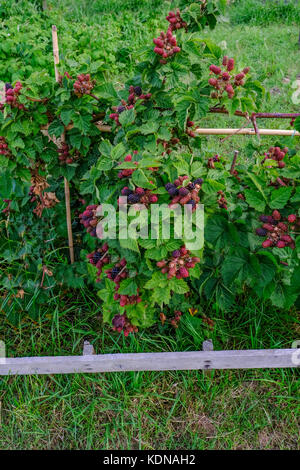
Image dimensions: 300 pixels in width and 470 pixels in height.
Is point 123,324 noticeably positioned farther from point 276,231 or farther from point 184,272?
point 276,231

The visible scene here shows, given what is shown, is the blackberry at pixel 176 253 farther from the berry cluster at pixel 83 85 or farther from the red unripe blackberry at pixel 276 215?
the berry cluster at pixel 83 85

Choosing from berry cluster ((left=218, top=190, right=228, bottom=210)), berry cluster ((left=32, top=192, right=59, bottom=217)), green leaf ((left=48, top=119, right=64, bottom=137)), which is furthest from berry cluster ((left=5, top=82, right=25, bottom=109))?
berry cluster ((left=218, top=190, right=228, bottom=210))

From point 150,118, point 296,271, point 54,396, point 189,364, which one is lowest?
point 54,396

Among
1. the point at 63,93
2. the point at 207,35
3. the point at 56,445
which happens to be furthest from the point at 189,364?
the point at 207,35

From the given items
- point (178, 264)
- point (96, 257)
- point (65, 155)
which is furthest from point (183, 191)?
point (65, 155)

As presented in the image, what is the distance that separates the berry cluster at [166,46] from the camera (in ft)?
5.79

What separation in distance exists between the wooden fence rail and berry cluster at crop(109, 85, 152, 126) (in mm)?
1059

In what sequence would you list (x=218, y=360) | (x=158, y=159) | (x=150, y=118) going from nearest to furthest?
(x=158, y=159) < (x=150, y=118) < (x=218, y=360)

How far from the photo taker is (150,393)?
83.0 inches

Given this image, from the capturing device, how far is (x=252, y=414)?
2.06 metres

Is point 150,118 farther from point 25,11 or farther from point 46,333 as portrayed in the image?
point 25,11

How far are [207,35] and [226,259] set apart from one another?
16.4 feet

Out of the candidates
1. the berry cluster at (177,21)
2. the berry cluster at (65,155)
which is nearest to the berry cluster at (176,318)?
the berry cluster at (65,155)

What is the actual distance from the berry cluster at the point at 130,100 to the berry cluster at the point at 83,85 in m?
0.15
